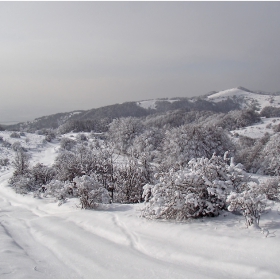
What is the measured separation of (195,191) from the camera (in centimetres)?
822

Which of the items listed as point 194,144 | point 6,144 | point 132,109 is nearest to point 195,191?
point 194,144

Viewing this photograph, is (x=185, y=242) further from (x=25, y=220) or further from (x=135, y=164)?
(x=135, y=164)

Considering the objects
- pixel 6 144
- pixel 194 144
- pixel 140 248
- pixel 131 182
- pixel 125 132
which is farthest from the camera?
pixel 125 132

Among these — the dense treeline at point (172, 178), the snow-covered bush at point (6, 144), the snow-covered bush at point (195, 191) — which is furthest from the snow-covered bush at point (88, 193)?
the snow-covered bush at point (6, 144)

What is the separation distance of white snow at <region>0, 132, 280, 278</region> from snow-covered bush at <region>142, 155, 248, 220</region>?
361mm

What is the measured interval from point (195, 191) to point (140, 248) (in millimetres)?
2854

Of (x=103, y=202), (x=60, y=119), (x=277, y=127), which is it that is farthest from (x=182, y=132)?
(x=60, y=119)

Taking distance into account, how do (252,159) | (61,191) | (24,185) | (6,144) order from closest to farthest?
(61,191) → (24,185) → (252,159) → (6,144)

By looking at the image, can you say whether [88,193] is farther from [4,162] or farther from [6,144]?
[6,144]

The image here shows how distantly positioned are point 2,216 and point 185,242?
29.1 ft

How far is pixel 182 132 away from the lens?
32.7 meters

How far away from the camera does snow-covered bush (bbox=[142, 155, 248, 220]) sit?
25.6ft

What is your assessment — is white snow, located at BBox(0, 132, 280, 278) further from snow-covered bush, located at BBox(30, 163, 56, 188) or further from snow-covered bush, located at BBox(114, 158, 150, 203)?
snow-covered bush, located at BBox(30, 163, 56, 188)

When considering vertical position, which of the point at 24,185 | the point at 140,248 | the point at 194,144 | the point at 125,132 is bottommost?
the point at 24,185
